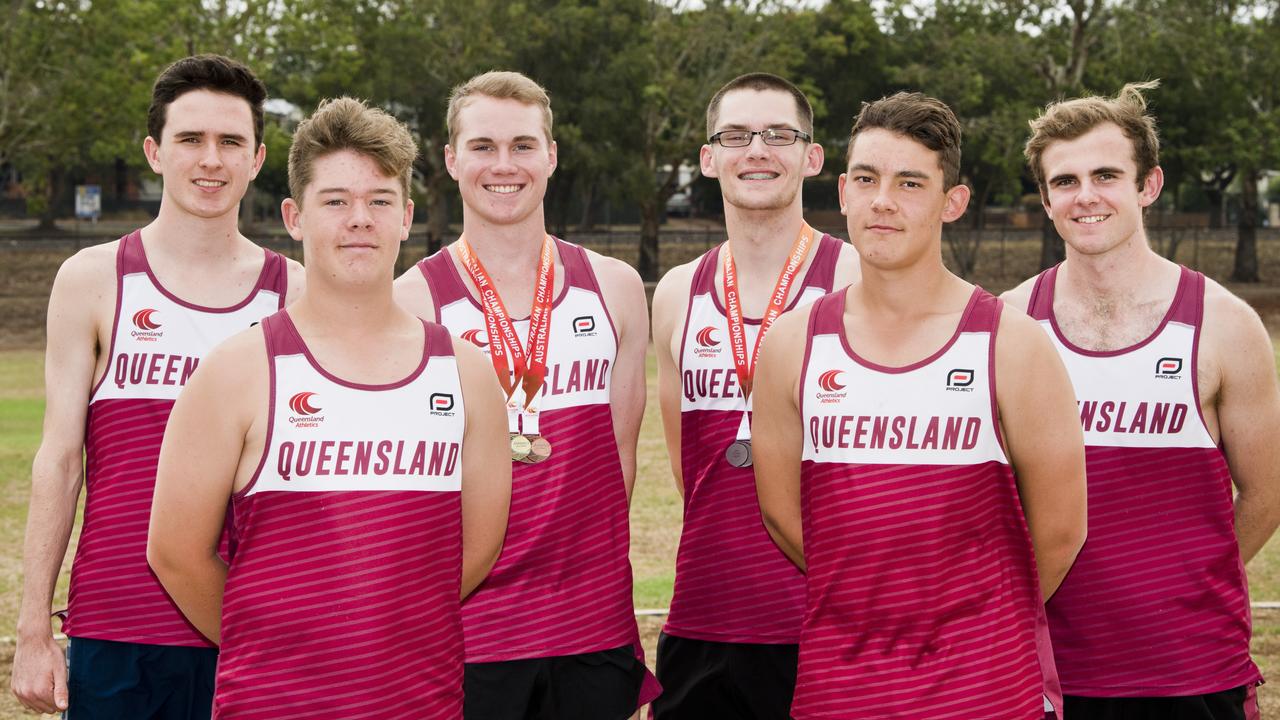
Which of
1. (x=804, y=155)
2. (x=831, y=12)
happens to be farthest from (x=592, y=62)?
(x=804, y=155)

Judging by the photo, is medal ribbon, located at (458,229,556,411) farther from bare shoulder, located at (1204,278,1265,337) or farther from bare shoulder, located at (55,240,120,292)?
bare shoulder, located at (1204,278,1265,337)

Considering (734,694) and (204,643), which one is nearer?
(204,643)

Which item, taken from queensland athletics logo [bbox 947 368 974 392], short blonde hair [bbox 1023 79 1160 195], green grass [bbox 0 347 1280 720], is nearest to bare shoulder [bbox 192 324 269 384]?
queensland athletics logo [bbox 947 368 974 392]

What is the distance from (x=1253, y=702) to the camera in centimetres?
500

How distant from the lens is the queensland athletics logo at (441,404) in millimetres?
3814

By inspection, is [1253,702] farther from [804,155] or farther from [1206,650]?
[804,155]

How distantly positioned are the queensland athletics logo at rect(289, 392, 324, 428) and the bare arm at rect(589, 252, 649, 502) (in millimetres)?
1679

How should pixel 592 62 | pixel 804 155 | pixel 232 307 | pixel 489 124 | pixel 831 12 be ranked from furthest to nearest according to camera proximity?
1. pixel 831 12
2. pixel 592 62
3. pixel 804 155
4. pixel 489 124
5. pixel 232 307

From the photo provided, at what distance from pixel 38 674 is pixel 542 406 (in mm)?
1813

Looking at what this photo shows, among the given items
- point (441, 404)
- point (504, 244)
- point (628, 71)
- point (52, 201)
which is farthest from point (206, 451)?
point (52, 201)

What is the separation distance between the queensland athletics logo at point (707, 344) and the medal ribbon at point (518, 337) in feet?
1.99

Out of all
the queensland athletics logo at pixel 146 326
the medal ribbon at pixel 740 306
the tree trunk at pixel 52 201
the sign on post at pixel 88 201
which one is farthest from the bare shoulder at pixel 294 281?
the sign on post at pixel 88 201

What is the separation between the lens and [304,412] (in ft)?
12.1

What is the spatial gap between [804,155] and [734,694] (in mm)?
2074
